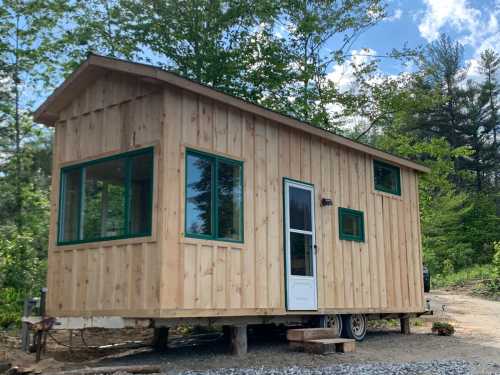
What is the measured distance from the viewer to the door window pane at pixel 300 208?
29.8 feet

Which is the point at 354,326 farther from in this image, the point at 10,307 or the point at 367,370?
the point at 10,307

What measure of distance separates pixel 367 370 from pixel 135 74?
15.7ft

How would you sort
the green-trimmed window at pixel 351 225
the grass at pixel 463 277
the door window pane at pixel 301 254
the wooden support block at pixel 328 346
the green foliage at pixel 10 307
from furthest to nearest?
1. the grass at pixel 463 277
2. the green foliage at pixel 10 307
3. the green-trimmed window at pixel 351 225
4. the door window pane at pixel 301 254
5. the wooden support block at pixel 328 346

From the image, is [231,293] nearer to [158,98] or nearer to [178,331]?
[158,98]

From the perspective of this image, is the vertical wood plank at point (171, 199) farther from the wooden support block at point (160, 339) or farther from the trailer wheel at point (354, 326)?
the trailer wheel at point (354, 326)

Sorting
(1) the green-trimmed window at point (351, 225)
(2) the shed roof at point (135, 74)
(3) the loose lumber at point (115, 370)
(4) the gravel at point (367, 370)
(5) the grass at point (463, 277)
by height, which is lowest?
(4) the gravel at point (367, 370)

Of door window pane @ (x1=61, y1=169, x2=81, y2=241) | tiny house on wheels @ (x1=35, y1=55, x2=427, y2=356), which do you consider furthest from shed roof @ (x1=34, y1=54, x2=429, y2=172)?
door window pane @ (x1=61, y1=169, x2=81, y2=241)

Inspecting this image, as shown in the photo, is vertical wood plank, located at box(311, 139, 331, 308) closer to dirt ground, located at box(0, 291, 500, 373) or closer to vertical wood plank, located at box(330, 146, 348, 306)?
vertical wood plank, located at box(330, 146, 348, 306)

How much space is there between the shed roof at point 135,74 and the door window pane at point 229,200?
36.7 inches

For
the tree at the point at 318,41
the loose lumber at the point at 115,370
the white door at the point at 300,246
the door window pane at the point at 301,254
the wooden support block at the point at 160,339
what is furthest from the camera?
the tree at the point at 318,41

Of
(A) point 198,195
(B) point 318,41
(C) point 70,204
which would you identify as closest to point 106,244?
(C) point 70,204

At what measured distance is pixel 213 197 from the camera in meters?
7.59

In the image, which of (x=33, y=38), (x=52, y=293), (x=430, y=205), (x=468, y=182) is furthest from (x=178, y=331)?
(x=468, y=182)

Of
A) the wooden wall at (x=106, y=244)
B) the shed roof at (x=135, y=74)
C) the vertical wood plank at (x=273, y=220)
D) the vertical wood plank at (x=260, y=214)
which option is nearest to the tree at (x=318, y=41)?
the shed roof at (x=135, y=74)
